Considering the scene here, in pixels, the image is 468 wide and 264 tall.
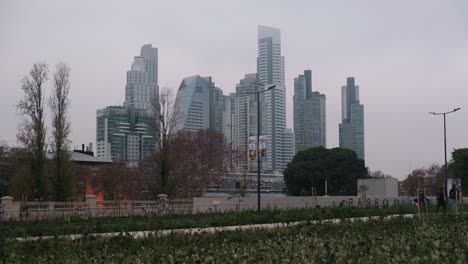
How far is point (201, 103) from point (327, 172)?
3260 inches

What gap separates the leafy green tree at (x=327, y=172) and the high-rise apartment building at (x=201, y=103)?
67136mm

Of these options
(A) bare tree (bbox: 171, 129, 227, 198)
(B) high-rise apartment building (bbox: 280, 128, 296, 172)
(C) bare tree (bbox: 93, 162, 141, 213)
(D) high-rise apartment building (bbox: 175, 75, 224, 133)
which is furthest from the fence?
(B) high-rise apartment building (bbox: 280, 128, 296, 172)

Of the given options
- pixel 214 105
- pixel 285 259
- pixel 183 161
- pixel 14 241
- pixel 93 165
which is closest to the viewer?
pixel 285 259

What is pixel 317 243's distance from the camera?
9.84 m

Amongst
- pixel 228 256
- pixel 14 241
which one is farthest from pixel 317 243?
pixel 14 241

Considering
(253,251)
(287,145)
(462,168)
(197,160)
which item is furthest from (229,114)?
(253,251)

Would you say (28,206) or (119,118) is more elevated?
(119,118)

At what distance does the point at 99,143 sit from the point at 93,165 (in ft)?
294

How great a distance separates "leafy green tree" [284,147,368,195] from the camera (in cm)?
7869

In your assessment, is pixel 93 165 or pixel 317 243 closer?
pixel 317 243

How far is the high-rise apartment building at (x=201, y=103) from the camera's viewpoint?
15112 centimetres

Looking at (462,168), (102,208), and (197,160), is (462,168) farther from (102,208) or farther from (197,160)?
(102,208)

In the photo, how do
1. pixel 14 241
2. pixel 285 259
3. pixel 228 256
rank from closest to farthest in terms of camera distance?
pixel 285 259
pixel 228 256
pixel 14 241

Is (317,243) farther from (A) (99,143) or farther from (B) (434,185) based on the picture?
(A) (99,143)
